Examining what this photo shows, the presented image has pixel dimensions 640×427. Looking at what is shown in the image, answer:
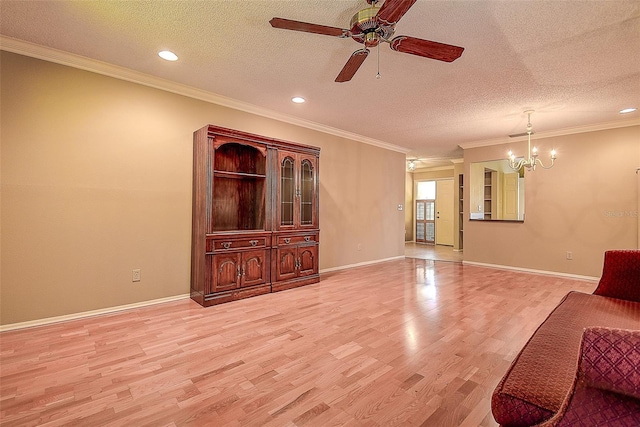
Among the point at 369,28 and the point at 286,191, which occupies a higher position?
the point at 369,28

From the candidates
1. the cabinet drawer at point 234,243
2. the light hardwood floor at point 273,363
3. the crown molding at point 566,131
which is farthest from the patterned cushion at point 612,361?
the crown molding at point 566,131

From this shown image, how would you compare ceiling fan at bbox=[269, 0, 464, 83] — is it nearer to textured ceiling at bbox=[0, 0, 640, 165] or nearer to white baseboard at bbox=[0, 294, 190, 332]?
textured ceiling at bbox=[0, 0, 640, 165]

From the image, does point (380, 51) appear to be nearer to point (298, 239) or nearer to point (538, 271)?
point (298, 239)

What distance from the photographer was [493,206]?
696 cm

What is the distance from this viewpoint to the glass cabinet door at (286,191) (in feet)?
13.5

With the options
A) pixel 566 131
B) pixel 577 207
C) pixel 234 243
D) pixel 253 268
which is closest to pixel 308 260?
pixel 253 268

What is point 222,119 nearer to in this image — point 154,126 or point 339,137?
point 154,126

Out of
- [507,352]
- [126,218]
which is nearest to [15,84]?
[126,218]

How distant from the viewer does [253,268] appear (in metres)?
3.78

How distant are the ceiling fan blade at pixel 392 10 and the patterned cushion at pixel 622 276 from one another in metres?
2.37

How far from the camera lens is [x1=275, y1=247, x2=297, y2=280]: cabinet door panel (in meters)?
4.05

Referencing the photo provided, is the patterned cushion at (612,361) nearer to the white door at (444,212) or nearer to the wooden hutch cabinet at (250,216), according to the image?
the wooden hutch cabinet at (250,216)

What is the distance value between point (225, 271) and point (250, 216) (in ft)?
3.11

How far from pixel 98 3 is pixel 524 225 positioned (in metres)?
6.69
